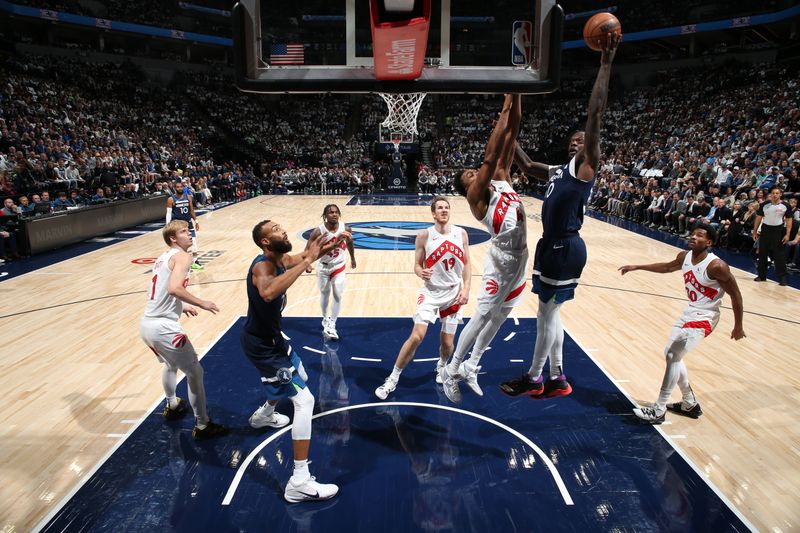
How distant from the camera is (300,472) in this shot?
3.57 meters

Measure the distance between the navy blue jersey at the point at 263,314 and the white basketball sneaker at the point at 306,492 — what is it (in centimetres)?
98

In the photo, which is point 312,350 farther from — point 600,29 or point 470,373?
point 600,29

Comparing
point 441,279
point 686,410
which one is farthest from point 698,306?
point 441,279

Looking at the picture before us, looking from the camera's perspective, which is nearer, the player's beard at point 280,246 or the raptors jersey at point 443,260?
the player's beard at point 280,246

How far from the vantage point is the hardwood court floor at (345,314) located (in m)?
3.97

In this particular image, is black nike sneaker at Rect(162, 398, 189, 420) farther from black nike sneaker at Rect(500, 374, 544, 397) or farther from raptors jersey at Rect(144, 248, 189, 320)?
black nike sneaker at Rect(500, 374, 544, 397)

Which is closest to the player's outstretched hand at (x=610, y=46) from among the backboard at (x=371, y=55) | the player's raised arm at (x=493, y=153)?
the backboard at (x=371, y=55)

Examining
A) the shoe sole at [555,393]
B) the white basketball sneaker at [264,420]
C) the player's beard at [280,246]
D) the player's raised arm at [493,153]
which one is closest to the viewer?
the player's beard at [280,246]

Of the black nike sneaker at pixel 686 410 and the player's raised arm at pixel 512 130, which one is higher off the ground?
the player's raised arm at pixel 512 130

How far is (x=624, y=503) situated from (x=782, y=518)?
1.01 metres

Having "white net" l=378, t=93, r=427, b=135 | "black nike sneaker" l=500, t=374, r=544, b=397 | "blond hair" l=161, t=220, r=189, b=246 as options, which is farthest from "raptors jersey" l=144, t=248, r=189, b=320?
"white net" l=378, t=93, r=427, b=135

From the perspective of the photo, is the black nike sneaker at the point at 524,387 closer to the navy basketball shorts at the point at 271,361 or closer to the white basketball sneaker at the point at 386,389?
the white basketball sneaker at the point at 386,389

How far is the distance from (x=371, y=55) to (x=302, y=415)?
2.97 m

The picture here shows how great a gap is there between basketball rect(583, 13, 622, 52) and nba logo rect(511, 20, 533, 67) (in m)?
0.68
